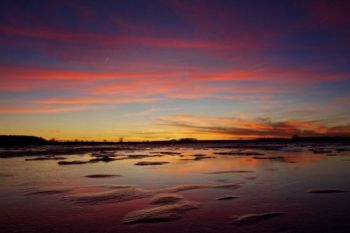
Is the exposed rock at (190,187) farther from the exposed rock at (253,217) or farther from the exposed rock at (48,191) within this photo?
the exposed rock at (253,217)

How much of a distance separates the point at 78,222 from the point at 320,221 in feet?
17.3

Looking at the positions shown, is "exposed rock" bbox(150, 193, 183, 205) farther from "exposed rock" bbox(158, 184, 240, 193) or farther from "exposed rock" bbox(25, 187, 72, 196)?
"exposed rock" bbox(25, 187, 72, 196)

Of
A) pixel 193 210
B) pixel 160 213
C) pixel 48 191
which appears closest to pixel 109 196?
pixel 48 191

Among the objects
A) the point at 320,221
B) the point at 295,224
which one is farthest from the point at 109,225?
the point at 320,221

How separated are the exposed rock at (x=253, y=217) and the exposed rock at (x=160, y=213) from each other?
1.39m

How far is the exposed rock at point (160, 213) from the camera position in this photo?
7.67 metres

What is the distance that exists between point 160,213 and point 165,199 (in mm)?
1880

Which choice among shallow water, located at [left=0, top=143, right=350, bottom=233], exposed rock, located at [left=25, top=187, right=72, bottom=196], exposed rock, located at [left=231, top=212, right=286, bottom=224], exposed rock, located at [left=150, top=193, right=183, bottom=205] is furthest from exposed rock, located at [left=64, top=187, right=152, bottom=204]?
exposed rock, located at [left=231, top=212, right=286, bottom=224]

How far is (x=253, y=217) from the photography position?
771 centimetres

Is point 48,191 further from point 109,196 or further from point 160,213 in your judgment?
point 160,213

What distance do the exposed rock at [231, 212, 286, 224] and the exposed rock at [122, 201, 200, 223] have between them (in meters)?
1.39

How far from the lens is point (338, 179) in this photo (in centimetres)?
1405

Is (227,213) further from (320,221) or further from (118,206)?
(118,206)

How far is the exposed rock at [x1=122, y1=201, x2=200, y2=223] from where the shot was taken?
767 centimetres
